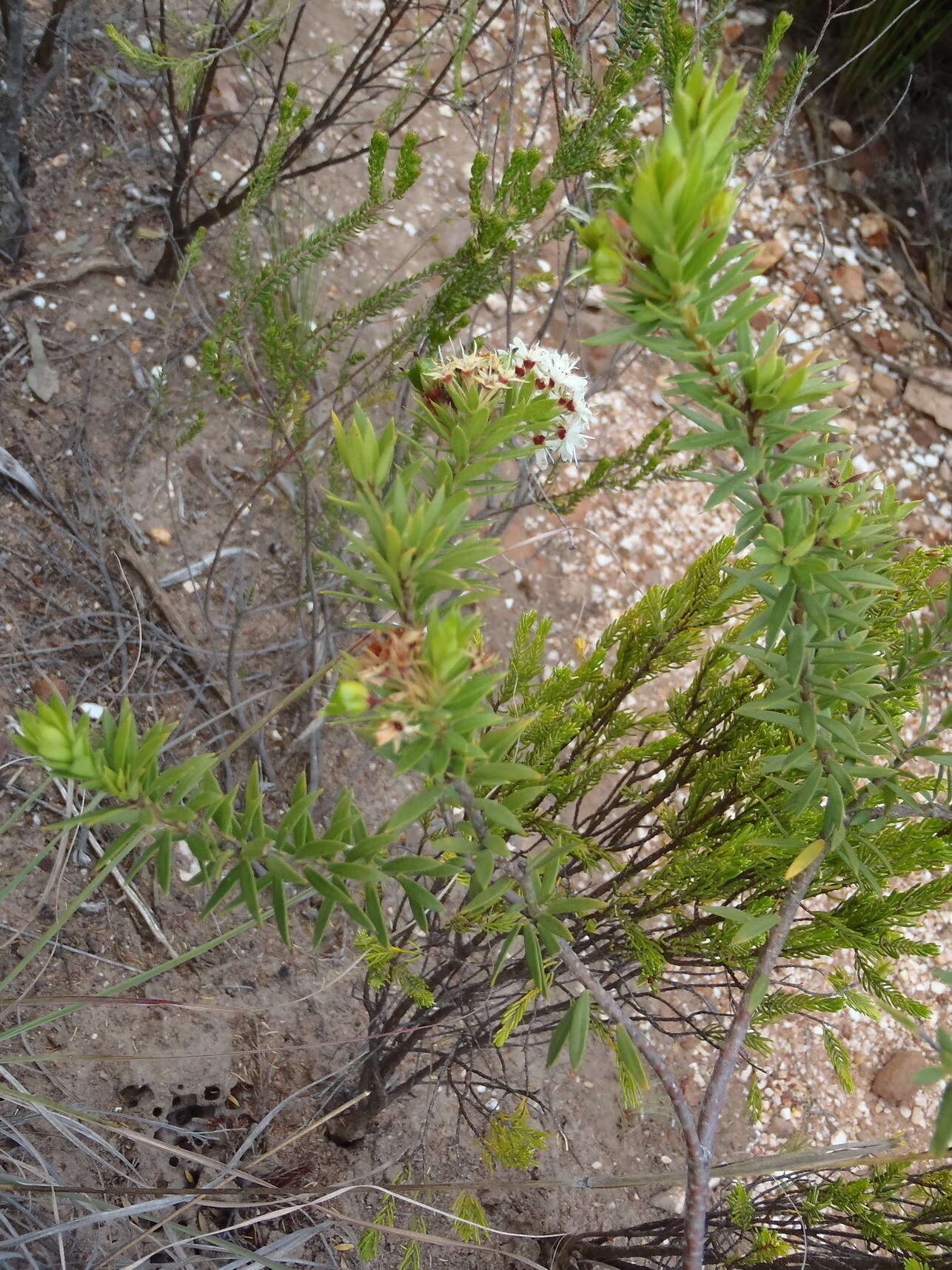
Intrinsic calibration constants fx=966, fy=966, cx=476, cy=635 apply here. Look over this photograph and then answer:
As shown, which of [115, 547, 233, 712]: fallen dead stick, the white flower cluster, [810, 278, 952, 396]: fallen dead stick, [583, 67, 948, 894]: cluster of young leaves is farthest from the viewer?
[810, 278, 952, 396]: fallen dead stick

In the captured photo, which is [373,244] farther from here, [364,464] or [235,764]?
[364,464]

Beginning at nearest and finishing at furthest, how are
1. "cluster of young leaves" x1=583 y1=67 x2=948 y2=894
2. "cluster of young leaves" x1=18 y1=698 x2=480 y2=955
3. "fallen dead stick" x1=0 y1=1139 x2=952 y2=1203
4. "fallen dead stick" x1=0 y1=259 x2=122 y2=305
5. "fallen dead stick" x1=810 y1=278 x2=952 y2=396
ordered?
"cluster of young leaves" x1=583 y1=67 x2=948 y2=894
"cluster of young leaves" x1=18 y1=698 x2=480 y2=955
"fallen dead stick" x1=0 y1=1139 x2=952 y2=1203
"fallen dead stick" x1=0 y1=259 x2=122 y2=305
"fallen dead stick" x1=810 y1=278 x2=952 y2=396

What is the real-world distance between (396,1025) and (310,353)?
48.6 inches

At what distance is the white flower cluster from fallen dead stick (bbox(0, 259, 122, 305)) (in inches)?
73.6

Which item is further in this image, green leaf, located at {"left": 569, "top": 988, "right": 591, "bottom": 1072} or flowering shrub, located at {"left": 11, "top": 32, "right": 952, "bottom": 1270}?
green leaf, located at {"left": 569, "top": 988, "right": 591, "bottom": 1072}

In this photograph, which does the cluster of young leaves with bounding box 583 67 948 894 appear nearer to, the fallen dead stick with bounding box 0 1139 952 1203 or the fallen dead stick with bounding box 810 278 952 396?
the fallen dead stick with bounding box 0 1139 952 1203

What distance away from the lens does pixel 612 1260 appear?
1467 millimetres

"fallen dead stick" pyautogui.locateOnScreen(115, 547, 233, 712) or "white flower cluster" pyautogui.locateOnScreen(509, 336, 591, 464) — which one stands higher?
"white flower cluster" pyautogui.locateOnScreen(509, 336, 591, 464)

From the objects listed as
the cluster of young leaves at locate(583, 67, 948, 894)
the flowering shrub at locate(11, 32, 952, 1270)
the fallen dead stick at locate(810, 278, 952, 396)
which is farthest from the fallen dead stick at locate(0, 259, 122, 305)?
the fallen dead stick at locate(810, 278, 952, 396)

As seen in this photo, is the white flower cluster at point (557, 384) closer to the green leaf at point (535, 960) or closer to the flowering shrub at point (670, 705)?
the flowering shrub at point (670, 705)

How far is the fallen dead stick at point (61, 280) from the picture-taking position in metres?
2.42

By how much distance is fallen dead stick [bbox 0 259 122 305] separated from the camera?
2418 millimetres

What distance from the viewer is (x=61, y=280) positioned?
2508 millimetres

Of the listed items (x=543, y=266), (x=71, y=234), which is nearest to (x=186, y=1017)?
(x=71, y=234)
